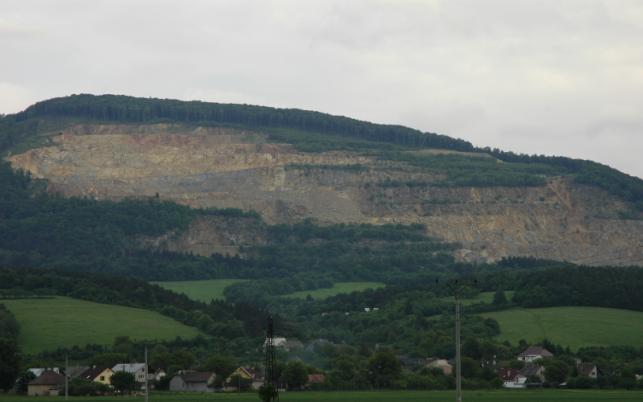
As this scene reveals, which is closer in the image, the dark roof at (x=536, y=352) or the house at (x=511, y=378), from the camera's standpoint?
Result: the house at (x=511, y=378)

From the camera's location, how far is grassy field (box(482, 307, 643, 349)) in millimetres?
162875

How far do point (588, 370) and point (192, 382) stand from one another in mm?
34878

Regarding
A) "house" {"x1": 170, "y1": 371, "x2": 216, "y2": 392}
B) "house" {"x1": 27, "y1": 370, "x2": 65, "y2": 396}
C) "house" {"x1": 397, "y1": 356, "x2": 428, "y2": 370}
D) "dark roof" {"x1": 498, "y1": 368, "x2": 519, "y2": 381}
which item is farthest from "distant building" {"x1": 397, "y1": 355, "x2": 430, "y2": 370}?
"house" {"x1": 27, "y1": 370, "x2": 65, "y2": 396}

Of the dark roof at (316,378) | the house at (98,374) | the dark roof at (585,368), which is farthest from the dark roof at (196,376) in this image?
the dark roof at (585,368)

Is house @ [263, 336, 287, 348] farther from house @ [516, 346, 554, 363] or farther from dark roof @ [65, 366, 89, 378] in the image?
dark roof @ [65, 366, 89, 378]

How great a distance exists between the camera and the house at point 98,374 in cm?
13288

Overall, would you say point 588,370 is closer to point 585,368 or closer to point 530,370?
point 585,368

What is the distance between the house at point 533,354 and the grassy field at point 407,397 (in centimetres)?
2831

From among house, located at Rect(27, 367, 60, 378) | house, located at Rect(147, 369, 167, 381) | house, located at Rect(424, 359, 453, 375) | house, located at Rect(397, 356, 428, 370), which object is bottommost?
house, located at Rect(147, 369, 167, 381)

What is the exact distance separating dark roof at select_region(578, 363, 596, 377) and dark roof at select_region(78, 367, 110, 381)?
1622 inches

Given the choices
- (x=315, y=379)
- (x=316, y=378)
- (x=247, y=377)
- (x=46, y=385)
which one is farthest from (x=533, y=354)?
(x=46, y=385)

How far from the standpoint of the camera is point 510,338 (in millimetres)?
166875

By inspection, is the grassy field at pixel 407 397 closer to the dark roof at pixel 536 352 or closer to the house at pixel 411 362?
the house at pixel 411 362

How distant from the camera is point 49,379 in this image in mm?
125062
